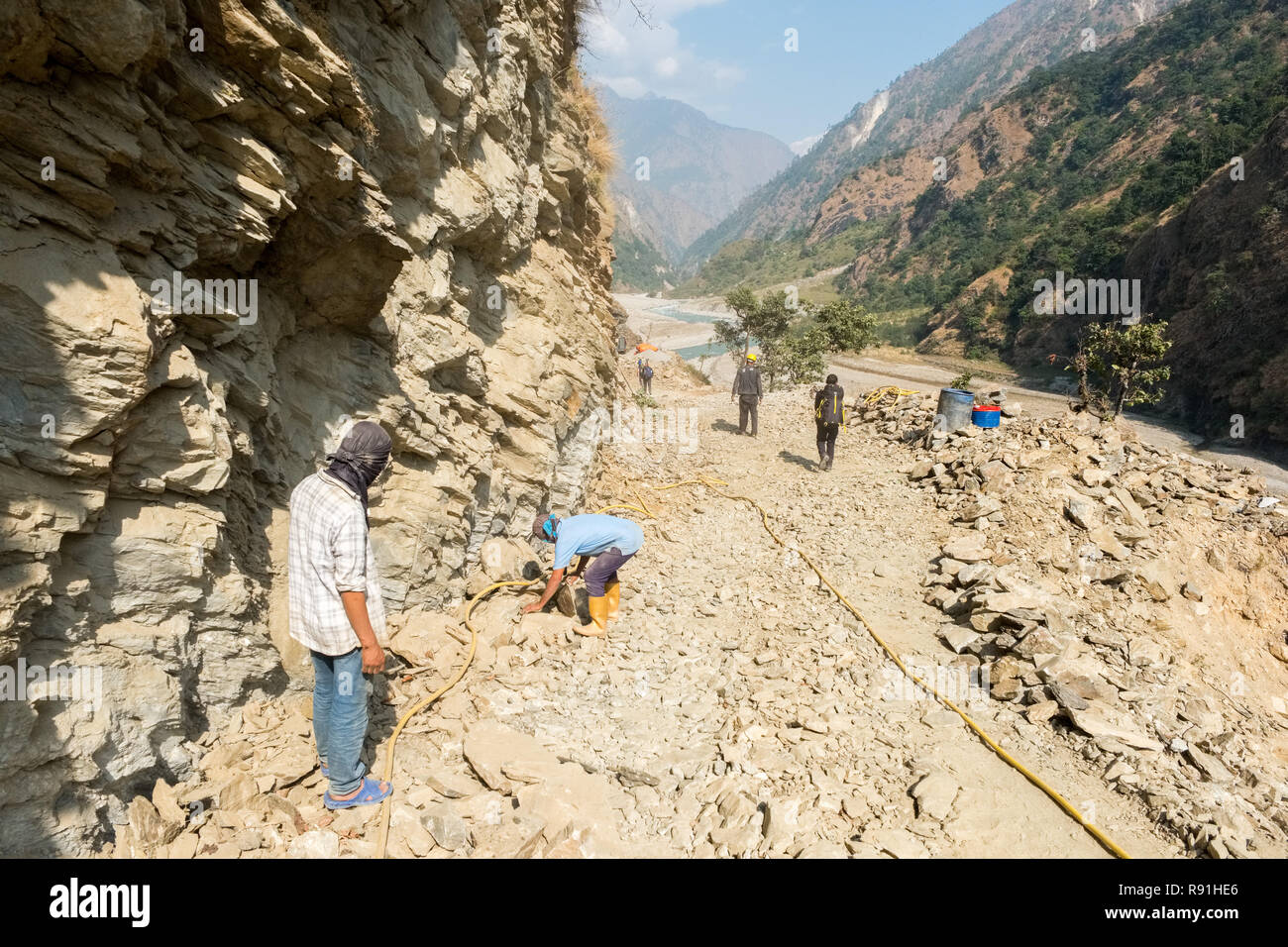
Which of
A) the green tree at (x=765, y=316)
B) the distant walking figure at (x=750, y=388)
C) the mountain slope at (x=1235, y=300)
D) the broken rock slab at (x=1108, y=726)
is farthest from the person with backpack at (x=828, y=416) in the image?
the mountain slope at (x=1235, y=300)

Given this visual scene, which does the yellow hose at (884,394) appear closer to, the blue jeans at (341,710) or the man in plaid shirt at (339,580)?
the man in plaid shirt at (339,580)

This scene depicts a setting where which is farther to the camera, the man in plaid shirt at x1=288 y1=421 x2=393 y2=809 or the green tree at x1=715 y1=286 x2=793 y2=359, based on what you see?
the green tree at x1=715 y1=286 x2=793 y2=359

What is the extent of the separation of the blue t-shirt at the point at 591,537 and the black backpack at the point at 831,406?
6261mm

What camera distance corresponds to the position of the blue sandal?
10.5 feet

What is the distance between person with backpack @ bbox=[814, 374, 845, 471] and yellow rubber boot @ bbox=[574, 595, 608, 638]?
265 inches

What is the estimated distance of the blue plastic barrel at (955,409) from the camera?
37.2 ft

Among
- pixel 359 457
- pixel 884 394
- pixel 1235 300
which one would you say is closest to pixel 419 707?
pixel 359 457

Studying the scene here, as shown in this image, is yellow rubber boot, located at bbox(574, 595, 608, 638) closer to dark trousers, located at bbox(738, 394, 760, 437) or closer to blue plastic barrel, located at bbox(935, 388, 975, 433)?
blue plastic barrel, located at bbox(935, 388, 975, 433)

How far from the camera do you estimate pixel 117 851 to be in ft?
8.87

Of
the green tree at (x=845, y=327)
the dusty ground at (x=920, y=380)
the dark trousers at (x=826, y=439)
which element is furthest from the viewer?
the dusty ground at (x=920, y=380)

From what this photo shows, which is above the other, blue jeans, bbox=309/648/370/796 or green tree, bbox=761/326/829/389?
green tree, bbox=761/326/829/389

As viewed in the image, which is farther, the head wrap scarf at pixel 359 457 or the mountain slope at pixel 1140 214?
the mountain slope at pixel 1140 214

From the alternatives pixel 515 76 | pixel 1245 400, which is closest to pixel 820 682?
pixel 515 76

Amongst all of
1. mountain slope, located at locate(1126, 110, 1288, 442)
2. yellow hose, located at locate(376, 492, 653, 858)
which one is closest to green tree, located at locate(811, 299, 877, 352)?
mountain slope, located at locate(1126, 110, 1288, 442)
